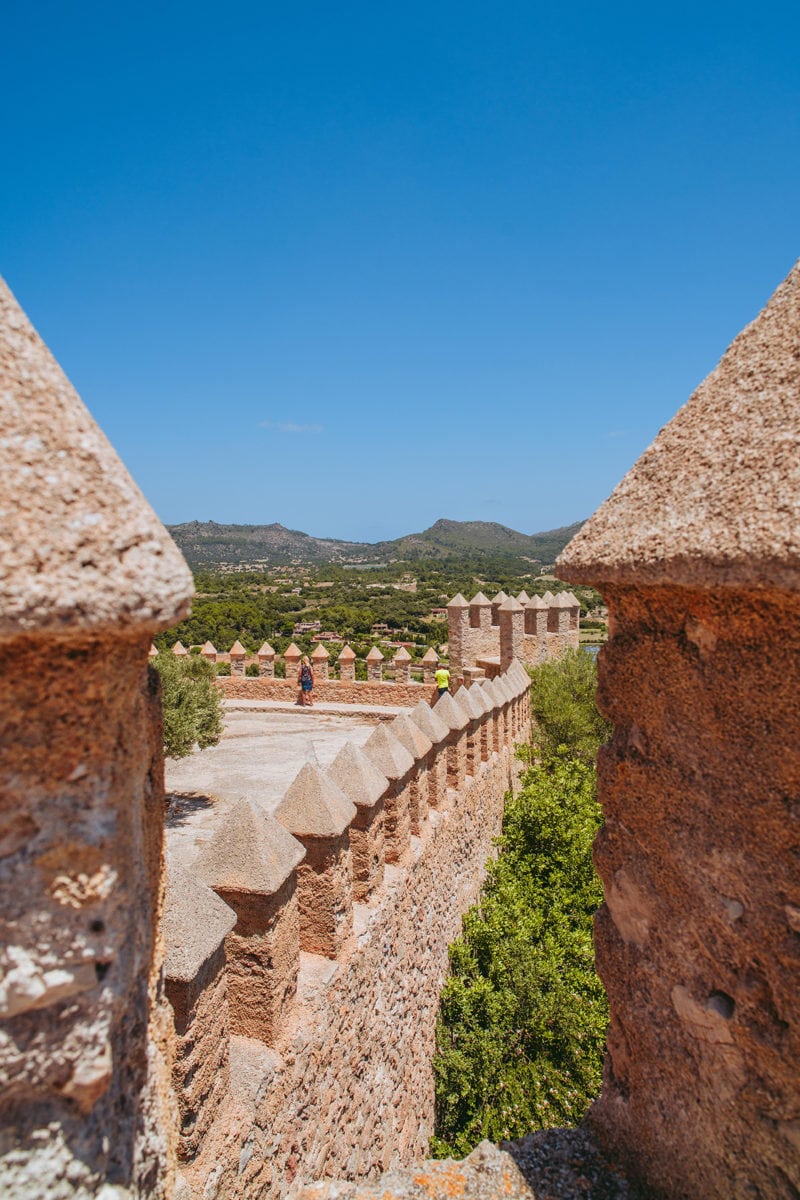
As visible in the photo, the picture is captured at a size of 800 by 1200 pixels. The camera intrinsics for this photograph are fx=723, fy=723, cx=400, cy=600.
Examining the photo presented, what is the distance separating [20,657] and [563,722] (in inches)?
449

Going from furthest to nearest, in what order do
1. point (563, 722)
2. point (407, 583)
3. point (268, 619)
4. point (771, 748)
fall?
point (407, 583) → point (268, 619) → point (563, 722) → point (771, 748)

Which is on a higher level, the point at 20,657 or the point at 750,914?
the point at 20,657

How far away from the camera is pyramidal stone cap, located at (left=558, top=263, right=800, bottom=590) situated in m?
1.73

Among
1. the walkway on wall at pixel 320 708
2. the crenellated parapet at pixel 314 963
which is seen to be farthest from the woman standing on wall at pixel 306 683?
the crenellated parapet at pixel 314 963

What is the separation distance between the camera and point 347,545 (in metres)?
151

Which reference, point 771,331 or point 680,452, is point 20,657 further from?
point 771,331

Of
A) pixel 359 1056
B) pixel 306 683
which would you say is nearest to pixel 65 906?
pixel 359 1056

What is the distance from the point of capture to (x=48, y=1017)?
127 cm

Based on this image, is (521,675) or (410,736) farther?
(521,675)

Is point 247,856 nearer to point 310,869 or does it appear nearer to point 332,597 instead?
point 310,869

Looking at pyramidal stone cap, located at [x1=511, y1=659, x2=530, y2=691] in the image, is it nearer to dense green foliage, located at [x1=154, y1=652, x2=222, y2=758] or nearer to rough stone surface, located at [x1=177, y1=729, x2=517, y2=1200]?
rough stone surface, located at [x1=177, y1=729, x2=517, y2=1200]

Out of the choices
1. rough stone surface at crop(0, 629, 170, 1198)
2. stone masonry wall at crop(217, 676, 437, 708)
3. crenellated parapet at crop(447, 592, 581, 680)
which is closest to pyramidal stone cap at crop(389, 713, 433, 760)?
rough stone surface at crop(0, 629, 170, 1198)

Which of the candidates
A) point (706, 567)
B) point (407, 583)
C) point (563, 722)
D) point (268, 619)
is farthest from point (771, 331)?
point (407, 583)

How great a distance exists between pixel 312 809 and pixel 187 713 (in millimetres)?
5160
